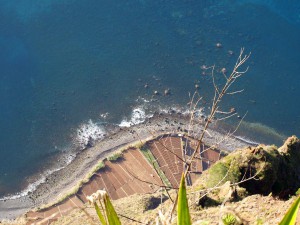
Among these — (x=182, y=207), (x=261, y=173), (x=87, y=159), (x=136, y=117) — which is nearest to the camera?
(x=182, y=207)

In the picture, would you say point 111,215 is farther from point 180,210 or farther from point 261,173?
point 261,173

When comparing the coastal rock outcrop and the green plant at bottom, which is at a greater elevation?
the coastal rock outcrop

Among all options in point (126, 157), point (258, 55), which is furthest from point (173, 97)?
point (258, 55)

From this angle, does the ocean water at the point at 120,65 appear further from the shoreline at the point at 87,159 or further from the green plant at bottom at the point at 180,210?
the green plant at bottom at the point at 180,210

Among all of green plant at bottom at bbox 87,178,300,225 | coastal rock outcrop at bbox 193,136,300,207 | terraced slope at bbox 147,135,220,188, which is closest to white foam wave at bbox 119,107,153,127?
terraced slope at bbox 147,135,220,188

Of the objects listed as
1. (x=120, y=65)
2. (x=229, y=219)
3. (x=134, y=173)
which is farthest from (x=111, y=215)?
(x=120, y=65)

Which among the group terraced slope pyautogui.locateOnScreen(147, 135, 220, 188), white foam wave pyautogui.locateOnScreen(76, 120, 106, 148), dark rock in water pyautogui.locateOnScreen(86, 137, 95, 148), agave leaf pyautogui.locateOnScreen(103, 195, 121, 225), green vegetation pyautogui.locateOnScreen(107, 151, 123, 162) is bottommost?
agave leaf pyautogui.locateOnScreen(103, 195, 121, 225)

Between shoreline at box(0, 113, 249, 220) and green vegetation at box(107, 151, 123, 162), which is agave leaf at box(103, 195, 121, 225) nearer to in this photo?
→ shoreline at box(0, 113, 249, 220)

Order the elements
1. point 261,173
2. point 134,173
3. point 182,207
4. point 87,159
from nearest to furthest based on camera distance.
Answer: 1. point 182,207
2. point 261,173
3. point 134,173
4. point 87,159
